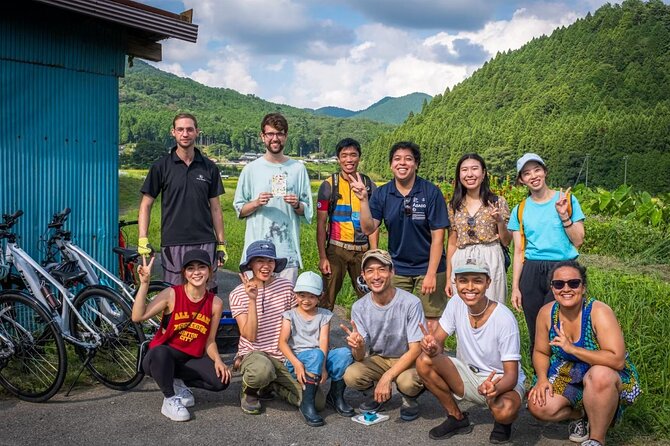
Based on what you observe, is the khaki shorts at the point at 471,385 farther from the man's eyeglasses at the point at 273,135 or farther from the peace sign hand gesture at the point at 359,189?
the man's eyeglasses at the point at 273,135

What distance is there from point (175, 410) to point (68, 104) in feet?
10.6

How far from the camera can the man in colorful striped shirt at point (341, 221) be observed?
17.2 ft

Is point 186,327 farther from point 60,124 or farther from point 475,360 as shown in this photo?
point 60,124

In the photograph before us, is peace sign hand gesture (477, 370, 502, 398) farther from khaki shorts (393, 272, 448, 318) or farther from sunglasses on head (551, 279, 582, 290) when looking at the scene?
khaki shorts (393, 272, 448, 318)

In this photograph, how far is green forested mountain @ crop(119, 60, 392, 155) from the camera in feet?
307

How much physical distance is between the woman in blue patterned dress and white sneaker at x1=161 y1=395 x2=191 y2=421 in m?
2.18

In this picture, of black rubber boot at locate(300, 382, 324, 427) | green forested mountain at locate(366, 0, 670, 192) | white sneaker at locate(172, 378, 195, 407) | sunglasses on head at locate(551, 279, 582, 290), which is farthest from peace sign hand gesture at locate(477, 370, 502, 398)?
green forested mountain at locate(366, 0, 670, 192)

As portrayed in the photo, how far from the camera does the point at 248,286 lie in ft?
14.0

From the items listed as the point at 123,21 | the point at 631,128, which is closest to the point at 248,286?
the point at 123,21

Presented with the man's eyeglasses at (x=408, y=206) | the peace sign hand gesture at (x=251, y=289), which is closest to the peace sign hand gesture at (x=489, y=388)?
the man's eyeglasses at (x=408, y=206)

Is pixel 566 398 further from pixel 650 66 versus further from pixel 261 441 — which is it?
pixel 650 66

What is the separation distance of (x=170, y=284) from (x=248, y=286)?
3.53ft

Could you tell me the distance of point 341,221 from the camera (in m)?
5.29

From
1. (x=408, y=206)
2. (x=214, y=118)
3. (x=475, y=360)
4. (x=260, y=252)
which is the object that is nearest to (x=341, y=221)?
(x=408, y=206)
